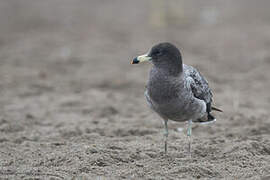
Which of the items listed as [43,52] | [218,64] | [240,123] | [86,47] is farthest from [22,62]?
[240,123]

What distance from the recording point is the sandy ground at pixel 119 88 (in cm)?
572

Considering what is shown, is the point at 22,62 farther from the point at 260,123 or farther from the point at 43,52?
the point at 260,123

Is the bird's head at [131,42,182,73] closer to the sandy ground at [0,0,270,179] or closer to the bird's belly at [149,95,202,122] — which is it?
the bird's belly at [149,95,202,122]

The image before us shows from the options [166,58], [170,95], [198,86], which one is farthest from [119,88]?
[170,95]

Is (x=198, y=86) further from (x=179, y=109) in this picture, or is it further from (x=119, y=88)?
(x=119, y=88)

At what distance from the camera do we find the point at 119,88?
33.6 ft

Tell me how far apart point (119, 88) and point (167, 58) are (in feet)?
14.5

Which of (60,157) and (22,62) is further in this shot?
(22,62)

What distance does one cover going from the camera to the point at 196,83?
6211 mm

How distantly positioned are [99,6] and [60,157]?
12370mm

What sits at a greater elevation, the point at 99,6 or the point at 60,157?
the point at 99,6

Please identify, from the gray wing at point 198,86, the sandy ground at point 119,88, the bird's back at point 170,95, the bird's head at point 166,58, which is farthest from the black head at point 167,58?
the sandy ground at point 119,88

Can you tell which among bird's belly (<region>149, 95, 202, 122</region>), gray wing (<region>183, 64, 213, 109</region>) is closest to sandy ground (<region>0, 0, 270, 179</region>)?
bird's belly (<region>149, 95, 202, 122</region>)

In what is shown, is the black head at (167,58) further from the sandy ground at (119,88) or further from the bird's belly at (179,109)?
the sandy ground at (119,88)
